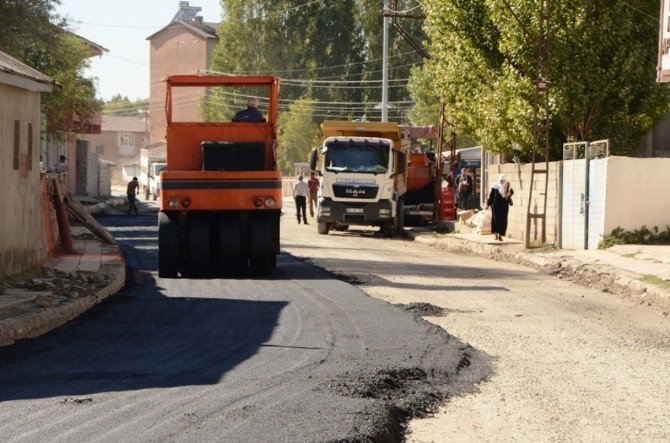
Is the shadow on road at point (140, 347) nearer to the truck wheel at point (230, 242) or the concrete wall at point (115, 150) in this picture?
the truck wheel at point (230, 242)

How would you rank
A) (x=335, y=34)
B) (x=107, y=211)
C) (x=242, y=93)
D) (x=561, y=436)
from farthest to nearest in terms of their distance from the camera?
(x=242, y=93)
(x=335, y=34)
(x=107, y=211)
(x=561, y=436)

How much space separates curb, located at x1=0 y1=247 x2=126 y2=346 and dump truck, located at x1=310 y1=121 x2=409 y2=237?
18702mm

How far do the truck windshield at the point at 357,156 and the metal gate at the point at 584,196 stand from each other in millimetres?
7818

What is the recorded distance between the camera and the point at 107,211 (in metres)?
50.2

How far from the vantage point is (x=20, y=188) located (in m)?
17.8

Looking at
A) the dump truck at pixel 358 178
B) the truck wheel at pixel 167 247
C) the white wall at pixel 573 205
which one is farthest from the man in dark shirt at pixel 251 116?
the dump truck at pixel 358 178

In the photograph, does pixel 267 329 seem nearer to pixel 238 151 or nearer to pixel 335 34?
pixel 238 151

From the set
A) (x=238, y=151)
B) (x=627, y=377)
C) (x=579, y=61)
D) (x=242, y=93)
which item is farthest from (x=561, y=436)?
(x=242, y=93)

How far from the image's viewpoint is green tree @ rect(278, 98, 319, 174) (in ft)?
281

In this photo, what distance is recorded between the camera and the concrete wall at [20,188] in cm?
1677

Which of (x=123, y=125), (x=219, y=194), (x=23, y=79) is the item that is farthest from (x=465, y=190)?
(x=123, y=125)

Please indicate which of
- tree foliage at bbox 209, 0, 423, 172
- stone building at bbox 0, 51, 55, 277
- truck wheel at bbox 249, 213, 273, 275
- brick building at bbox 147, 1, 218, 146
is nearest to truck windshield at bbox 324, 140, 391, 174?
truck wheel at bbox 249, 213, 273, 275

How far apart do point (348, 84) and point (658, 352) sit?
7549cm

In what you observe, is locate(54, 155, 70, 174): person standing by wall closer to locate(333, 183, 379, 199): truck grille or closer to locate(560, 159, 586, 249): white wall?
locate(333, 183, 379, 199): truck grille
